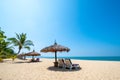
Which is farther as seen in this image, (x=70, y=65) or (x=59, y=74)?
(x=70, y=65)

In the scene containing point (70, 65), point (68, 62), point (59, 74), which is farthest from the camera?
point (68, 62)

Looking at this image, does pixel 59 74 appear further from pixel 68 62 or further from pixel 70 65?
pixel 68 62

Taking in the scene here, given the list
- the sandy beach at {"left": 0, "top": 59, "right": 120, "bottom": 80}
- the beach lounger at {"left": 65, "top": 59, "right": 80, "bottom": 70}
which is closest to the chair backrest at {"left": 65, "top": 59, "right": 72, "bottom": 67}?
the beach lounger at {"left": 65, "top": 59, "right": 80, "bottom": 70}

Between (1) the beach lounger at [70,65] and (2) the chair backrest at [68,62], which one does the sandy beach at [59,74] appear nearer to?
(1) the beach lounger at [70,65]

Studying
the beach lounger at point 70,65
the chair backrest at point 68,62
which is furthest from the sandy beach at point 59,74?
the chair backrest at point 68,62

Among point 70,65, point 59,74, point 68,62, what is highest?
point 68,62

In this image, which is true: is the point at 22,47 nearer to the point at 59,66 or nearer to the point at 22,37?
the point at 22,37

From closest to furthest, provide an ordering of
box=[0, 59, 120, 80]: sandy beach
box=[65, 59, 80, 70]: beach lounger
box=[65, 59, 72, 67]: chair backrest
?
1. box=[0, 59, 120, 80]: sandy beach
2. box=[65, 59, 80, 70]: beach lounger
3. box=[65, 59, 72, 67]: chair backrest

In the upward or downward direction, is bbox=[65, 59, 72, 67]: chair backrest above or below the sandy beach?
above

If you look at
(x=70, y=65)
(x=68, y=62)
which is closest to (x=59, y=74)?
(x=70, y=65)

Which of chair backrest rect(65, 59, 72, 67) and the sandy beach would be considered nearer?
the sandy beach

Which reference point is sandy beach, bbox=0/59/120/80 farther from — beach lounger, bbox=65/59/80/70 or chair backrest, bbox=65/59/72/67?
chair backrest, bbox=65/59/72/67

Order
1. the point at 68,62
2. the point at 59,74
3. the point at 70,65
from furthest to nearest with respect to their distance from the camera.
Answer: the point at 68,62
the point at 70,65
the point at 59,74

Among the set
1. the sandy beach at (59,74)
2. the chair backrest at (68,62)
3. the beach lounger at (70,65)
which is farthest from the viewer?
the chair backrest at (68,62)
